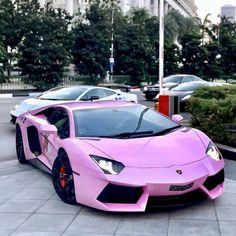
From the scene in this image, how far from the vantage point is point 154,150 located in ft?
17.3

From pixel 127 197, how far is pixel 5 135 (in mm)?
7221

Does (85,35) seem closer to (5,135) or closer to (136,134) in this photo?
(5,135)

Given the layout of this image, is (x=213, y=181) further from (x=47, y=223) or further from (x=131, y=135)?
(x=47, y=223)

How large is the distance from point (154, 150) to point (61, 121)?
5.98 feet

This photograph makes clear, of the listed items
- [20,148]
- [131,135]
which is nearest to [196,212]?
[131,135]

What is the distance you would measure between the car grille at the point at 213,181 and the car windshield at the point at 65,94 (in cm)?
766

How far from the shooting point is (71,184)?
17.7 ft

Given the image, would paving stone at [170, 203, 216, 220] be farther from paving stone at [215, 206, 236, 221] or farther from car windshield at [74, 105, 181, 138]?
car windshield at [74, 105, 181, 138]

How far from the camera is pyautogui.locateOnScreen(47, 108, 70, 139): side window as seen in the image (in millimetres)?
6207

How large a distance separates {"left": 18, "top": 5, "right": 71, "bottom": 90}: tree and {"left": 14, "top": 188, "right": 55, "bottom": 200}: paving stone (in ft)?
78.0

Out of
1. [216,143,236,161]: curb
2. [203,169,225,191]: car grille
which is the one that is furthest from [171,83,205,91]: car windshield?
[203,169,225,191]: car grille

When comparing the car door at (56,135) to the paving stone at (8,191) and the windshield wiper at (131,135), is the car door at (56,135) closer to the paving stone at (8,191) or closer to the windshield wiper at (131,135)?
the paving stone at (8,191)

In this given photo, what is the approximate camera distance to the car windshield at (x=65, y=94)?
12.7m

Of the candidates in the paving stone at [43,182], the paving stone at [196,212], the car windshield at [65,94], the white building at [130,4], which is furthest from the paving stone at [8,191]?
the white building at [130,4]
